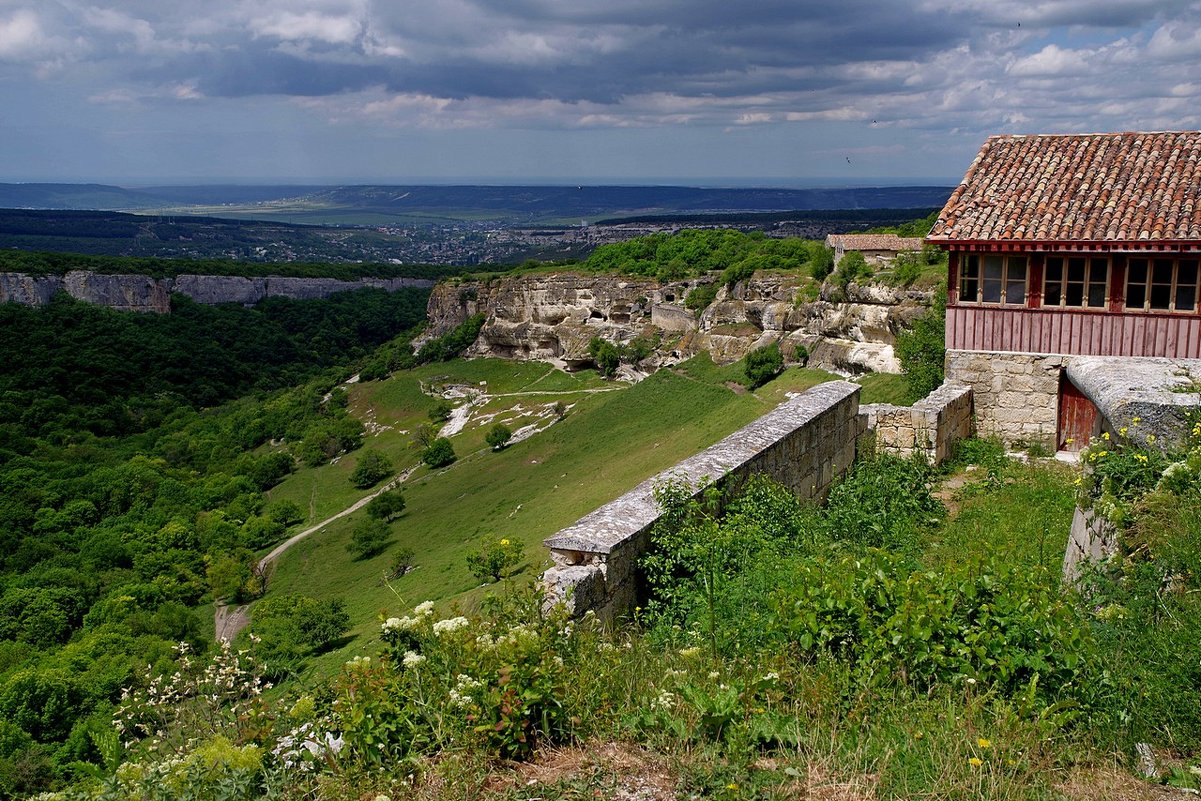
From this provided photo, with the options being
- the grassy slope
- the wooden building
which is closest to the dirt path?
the grassy slope

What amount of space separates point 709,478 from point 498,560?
1.86 metres

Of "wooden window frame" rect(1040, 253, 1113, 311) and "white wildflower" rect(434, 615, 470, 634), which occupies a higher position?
"wooden window frame" rect(1040, 253, 1113, 311)

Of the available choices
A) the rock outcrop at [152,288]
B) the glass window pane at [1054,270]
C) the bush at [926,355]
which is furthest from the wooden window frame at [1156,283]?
the rock outcrop at [152,288]

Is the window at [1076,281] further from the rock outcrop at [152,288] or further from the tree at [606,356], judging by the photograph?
the rock outcrop at [152,288]

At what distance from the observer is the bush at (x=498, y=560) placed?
18.2 ft

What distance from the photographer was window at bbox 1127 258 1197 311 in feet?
42.2

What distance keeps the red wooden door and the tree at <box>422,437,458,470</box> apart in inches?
1416

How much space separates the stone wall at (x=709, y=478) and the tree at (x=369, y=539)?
28.0 metres

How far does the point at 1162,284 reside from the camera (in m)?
13.0

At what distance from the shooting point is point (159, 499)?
50.8 metres

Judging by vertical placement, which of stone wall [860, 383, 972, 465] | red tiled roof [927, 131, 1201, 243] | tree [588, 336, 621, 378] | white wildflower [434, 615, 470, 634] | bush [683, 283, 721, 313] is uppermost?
red tiled roof [927, 131, 1201, 243]

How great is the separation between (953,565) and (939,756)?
4.97ft

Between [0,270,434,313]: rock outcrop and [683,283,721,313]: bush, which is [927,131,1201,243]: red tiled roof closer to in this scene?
[683,283,721,313]: bush

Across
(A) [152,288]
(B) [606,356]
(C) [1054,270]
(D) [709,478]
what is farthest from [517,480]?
(A) [152,288]
